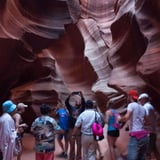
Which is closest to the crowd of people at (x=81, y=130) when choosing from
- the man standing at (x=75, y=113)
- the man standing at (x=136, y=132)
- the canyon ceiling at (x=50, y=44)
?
the man standing at (x=136, y=132)

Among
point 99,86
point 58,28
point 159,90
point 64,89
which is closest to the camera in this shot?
point 159,90

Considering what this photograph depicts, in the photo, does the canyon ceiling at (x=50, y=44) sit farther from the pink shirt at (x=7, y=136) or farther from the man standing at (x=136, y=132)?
the pink shirt at (x=7, y=136)

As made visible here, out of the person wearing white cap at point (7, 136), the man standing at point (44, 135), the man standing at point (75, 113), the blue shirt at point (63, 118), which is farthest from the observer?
the blue shirt at point (63, 118)

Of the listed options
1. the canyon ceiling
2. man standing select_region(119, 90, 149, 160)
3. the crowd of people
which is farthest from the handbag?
the canyon ceiling

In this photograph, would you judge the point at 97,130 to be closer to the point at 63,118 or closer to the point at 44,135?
the point at 44,135

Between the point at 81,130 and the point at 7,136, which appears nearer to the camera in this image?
the point at 7,136

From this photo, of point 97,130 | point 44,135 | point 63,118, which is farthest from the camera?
point 63,118

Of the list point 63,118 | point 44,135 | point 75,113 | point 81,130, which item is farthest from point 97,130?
point 63,118

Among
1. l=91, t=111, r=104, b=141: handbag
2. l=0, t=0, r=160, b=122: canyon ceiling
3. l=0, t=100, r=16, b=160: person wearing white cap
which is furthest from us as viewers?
l=0, t=0, r=160, b=122: canyon ceiling

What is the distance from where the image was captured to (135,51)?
12148mm

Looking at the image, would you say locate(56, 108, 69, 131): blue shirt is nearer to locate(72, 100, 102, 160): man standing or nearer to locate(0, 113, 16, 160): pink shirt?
locate(72, 100, 102, 160): man standing

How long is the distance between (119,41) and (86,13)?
1022 cm

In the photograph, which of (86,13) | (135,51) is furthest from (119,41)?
(86,13)

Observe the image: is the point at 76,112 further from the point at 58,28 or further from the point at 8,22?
the point at 58,28
